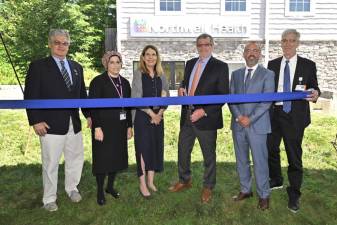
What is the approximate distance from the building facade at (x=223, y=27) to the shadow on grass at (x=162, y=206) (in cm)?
918

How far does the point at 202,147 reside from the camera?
4.60 m

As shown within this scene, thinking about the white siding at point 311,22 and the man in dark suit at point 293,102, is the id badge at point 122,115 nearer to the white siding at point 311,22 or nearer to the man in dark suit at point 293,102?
the man in dark suit at point 293,102

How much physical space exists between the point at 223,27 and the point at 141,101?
36.7 feet

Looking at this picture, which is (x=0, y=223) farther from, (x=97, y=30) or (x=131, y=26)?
(x=97, y=30)

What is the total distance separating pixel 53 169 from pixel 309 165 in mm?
4262

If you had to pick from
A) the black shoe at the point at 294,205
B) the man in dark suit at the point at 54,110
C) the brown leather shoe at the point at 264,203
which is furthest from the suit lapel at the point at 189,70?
the black shoe at the point at 294,205

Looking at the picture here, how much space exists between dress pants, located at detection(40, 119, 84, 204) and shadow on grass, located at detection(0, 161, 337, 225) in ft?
0.78

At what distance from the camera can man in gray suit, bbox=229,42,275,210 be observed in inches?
164

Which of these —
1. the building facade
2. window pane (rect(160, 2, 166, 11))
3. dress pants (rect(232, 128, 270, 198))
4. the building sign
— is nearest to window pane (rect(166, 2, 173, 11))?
the building facade

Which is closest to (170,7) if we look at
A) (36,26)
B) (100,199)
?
(100,199)

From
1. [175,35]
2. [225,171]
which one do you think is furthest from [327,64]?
[225,171]

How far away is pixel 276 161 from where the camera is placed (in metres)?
5.04

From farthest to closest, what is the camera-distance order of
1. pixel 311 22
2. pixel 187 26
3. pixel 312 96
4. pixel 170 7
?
pixel 311 22 → pixel 187 26 → pixel 170 7 → pixel 312 96

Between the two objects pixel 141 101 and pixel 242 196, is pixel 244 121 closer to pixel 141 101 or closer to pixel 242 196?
pixel 242 196
